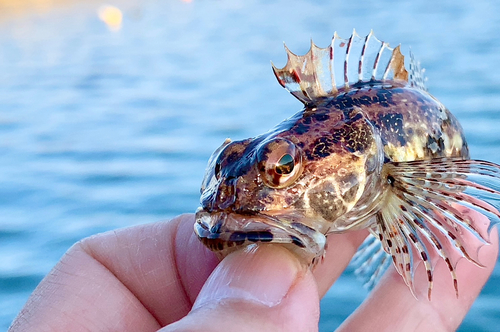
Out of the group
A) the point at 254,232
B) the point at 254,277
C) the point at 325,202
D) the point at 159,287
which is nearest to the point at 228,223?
the point at 254,232

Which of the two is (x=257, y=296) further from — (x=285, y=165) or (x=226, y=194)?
(x=285, y=165)

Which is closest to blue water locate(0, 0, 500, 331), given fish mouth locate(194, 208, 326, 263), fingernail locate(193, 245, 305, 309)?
fish mouth locate(194, 208, 326, 263)

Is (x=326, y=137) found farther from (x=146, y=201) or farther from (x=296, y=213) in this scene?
(x=146, y=201)

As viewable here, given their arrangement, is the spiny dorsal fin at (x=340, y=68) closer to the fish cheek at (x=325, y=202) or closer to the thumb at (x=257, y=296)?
the fish cheek at (x=325, y=202)

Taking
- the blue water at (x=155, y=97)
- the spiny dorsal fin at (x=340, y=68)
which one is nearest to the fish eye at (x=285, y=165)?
the spiny dorsal fin at (x=340, y=68)

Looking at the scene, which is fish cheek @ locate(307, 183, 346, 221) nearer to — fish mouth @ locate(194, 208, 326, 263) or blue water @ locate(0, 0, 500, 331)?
fish mouth @ locate(194, 208, 326, 263)

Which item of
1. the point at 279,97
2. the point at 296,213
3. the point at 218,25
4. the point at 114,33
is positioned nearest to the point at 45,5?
the point at 114,33
